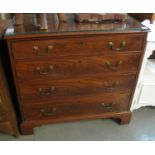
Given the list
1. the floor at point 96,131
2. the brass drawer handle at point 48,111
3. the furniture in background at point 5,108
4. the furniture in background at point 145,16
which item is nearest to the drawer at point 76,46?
the furniture in background at point 5,108

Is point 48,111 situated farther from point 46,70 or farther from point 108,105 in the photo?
point 108,105

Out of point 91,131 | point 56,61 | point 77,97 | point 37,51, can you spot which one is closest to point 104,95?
point 77,97

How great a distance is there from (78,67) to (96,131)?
2.15ft

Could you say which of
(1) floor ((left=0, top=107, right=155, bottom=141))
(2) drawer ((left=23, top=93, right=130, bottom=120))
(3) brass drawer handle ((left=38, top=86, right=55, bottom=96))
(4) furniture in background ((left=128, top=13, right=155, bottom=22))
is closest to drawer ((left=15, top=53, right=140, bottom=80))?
(3) brass drawer handle ((left=38, top=86, right=55, bottom=96))

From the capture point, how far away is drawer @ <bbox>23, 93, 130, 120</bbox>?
1.41 meters

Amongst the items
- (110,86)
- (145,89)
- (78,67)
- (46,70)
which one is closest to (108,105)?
(110,86)

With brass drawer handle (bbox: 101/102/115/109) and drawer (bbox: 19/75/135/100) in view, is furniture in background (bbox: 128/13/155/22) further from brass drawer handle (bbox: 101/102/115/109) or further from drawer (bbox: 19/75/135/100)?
brass drawer handle (bbox: 101/102/115/109)

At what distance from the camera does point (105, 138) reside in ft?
4.97

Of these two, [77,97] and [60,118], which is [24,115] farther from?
[77,97]

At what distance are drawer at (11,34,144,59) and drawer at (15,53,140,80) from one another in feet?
0.15

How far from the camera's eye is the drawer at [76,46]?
1094 millimetres

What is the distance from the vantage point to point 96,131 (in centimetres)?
158

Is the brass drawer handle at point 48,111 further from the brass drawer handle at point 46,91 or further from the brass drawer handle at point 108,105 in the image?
the brass drawer handle at point 108,105

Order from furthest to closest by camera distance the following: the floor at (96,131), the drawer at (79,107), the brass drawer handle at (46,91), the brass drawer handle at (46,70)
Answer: the floor at (96,131) → the drawer at (79,107) → the brass drawer handle at (46,91) → the brass drawer handle at (46,70)
